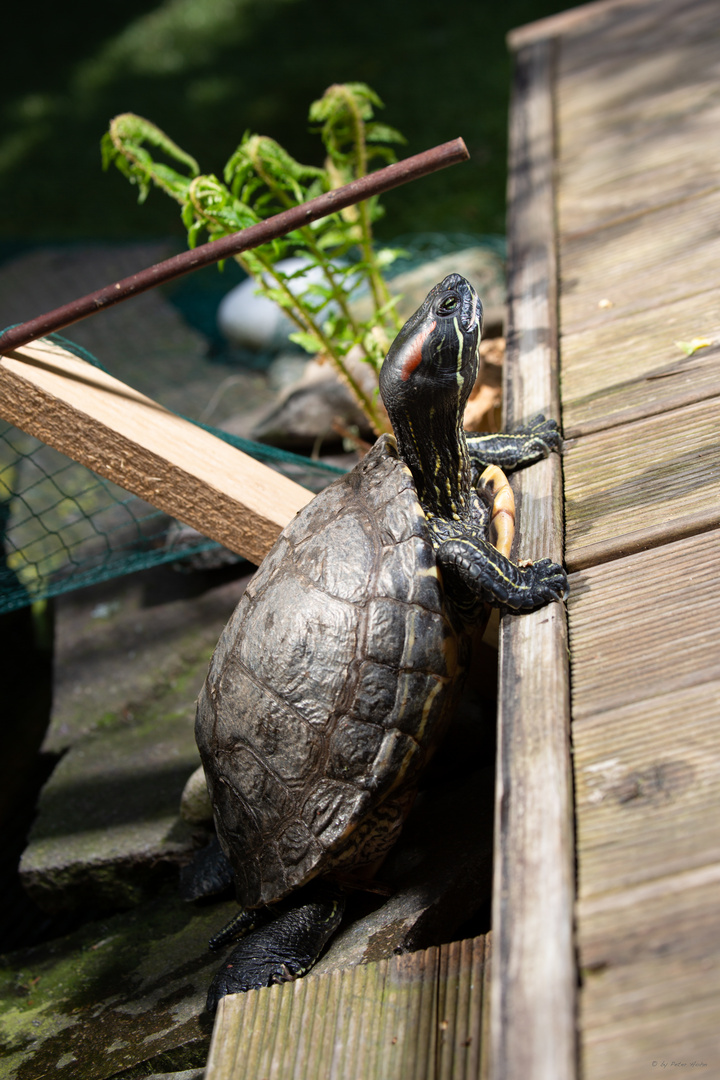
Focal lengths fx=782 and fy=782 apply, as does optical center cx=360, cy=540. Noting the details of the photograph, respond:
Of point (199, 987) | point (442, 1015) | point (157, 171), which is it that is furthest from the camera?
point (157, 171)

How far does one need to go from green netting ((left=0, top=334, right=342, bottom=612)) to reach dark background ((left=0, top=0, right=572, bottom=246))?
3.77 metres

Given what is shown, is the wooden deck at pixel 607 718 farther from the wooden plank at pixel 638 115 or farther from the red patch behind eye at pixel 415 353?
the red patch behind eye at pixel 415 353

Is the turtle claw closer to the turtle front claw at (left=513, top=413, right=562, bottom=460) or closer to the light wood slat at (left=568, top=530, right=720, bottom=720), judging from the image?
the light wood slat at (left=568, top=530, right=720, bottom=720)

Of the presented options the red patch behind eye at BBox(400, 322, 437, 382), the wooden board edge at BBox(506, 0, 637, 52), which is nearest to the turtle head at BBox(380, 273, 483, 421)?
the red patch behind eye at BBox(400, 322, 437, 382)

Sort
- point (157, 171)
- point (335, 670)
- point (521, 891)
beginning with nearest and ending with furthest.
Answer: point (521, 891) < point (335, 670) < point (157, 171)

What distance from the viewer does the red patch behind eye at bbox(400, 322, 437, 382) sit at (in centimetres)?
221

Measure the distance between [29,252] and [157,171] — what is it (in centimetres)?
497

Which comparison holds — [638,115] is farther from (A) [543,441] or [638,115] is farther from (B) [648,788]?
(B) [648,788]

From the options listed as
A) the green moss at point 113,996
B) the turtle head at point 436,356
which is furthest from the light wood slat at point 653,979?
the turtle head at point 436,356

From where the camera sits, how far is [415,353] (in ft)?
7.27

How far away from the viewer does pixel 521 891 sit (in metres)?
1.33

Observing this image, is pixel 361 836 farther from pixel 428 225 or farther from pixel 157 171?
pixel 428 225

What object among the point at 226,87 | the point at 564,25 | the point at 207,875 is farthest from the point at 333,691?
the point at 226,87

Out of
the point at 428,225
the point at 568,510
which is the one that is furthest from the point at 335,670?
the point at 428,225
